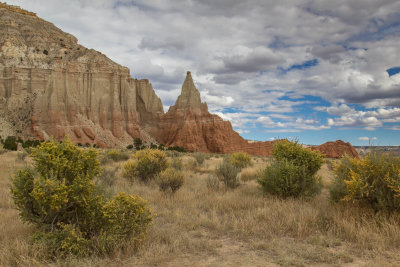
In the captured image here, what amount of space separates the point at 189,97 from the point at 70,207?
220 feet

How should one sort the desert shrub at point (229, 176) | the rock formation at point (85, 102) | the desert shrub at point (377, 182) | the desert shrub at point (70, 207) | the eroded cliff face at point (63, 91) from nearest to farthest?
the desert shrub at point (70, 207), the desert shrub at point (377, 182), the desert shrub at point (229, 176), the eroded cliff face at point (63, 91), the rock formation at point (85, 102)

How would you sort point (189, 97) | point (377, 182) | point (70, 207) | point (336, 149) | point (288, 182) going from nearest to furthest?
point (70, 207)
point (377, 182)
point (288, 182)
point (336, 149)
point (189, 97)

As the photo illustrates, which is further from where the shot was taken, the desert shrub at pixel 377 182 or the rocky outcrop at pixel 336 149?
the rocky outcrop at pixel 336 149

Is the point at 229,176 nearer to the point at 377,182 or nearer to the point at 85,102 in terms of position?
the point at 377,182

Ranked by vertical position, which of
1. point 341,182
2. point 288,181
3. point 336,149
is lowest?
point 288,181

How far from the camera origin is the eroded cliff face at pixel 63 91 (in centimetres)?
5672

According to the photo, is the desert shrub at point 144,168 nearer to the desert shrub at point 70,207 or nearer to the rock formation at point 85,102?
the desert shrub at point 70,207

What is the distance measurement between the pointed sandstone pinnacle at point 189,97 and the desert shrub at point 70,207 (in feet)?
214

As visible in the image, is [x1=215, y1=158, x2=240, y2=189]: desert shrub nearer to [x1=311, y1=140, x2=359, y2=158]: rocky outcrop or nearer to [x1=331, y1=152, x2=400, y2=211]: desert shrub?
[x1=331, y1=152, x2=400, y2=211]: desert shrub

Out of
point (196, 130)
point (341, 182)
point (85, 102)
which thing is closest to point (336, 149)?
point (196, 130)

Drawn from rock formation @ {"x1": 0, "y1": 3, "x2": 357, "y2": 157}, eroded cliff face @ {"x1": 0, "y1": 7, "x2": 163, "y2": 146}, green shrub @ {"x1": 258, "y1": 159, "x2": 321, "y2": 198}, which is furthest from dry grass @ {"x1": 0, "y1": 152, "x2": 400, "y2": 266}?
eroded cliff face @ {"x1": 0, "y1": 7, "x2": 163, "y2": 146}

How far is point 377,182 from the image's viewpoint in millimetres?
5969

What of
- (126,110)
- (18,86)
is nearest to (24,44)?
(18,86)

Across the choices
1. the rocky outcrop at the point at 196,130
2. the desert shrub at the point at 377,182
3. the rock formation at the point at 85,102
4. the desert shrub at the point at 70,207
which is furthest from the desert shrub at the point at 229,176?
the rocky outcrop at the point at 196,130
